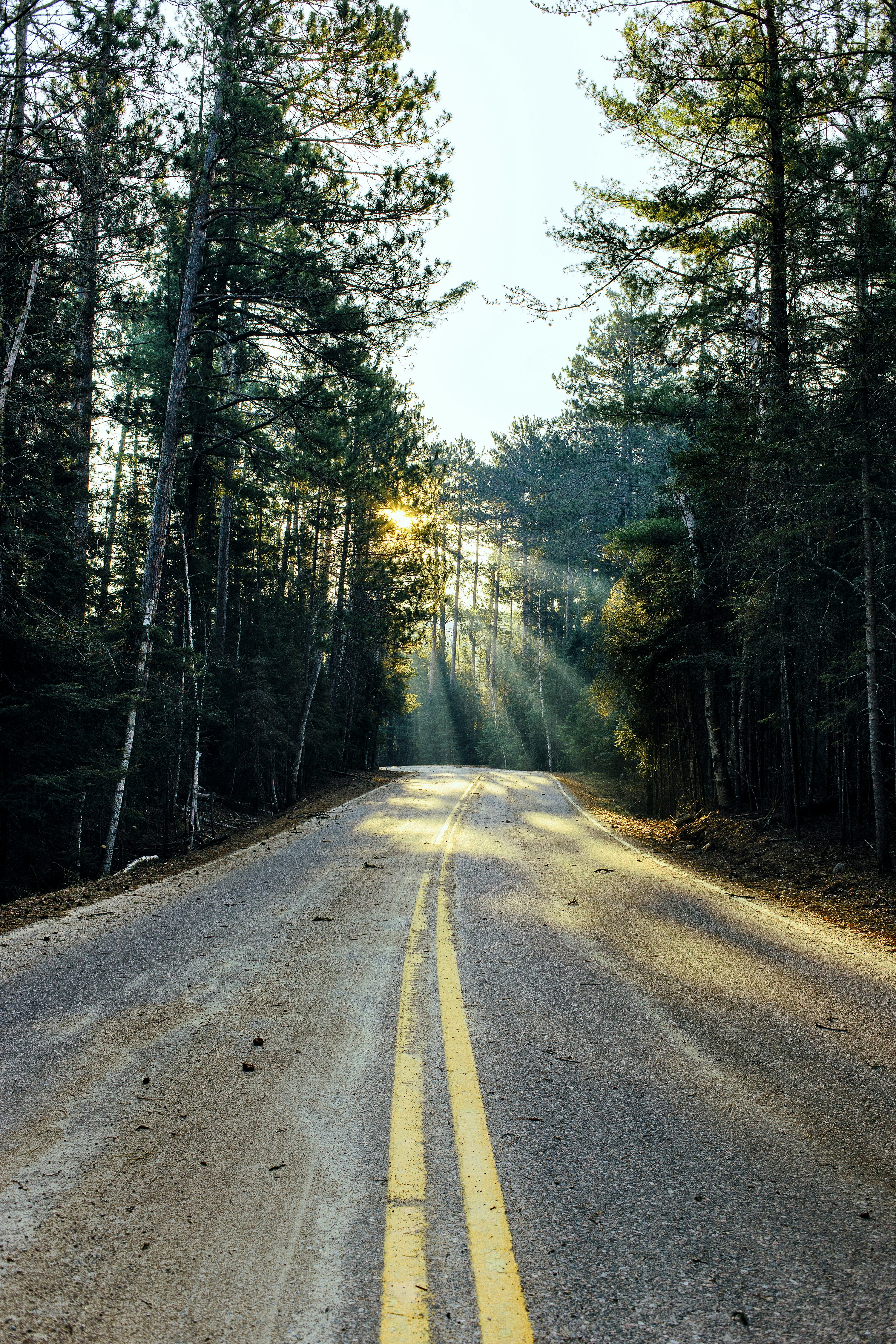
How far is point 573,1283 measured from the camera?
2.18 metres

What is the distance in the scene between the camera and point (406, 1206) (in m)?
2.54

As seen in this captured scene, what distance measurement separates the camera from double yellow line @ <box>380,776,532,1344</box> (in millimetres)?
2029

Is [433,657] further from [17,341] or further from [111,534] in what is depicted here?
[17,341]

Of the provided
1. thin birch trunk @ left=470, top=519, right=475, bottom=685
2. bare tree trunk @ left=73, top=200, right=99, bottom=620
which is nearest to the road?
bare tree trunk @ left=73, top=200, right=99, bottom=620

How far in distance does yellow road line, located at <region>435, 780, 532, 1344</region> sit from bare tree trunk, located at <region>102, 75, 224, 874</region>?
9.10 m

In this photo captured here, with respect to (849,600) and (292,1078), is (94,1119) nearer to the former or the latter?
(292,1078)

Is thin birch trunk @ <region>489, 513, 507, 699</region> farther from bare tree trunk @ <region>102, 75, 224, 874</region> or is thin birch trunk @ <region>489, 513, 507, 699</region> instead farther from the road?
the road

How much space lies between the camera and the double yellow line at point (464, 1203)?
2.03 metres

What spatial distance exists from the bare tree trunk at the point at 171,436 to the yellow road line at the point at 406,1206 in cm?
903

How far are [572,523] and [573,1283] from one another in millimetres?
44827

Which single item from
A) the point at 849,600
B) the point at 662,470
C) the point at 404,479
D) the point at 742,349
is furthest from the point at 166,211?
the point at 662,470

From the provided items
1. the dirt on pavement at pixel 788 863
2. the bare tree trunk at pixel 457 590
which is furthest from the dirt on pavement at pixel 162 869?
the bare tree trunk at pixel 457 590

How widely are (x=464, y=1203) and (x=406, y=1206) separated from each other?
0.63 ft

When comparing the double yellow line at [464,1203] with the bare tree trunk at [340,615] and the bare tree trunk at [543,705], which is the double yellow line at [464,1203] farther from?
the bare tree trunk at [543,705]
